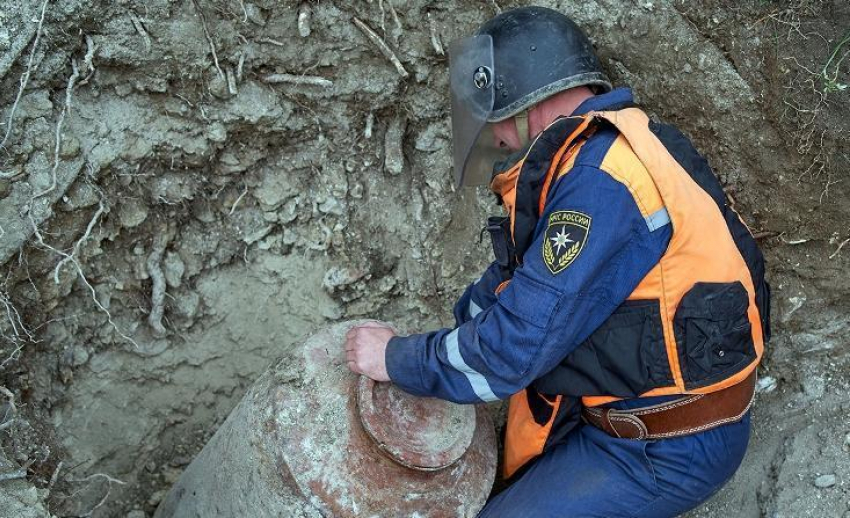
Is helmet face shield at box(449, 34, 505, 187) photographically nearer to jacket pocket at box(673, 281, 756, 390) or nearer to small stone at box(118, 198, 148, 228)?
jacket pocket at box(673, 281, 756, 390)

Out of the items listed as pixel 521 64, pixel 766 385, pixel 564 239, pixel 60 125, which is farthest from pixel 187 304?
pixel 766 385

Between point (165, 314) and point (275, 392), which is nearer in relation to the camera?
point (275, 392)

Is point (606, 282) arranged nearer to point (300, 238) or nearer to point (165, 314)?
point (300, 238)

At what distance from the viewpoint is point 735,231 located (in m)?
2.45

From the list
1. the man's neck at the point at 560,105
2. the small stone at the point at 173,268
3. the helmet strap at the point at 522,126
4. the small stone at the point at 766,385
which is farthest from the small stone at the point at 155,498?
the small stone at the point at 766,385

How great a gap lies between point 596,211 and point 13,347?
7.09ft

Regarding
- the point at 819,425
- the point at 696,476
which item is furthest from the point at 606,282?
the point at 819,425

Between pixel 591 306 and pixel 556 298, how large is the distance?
0.13 metres

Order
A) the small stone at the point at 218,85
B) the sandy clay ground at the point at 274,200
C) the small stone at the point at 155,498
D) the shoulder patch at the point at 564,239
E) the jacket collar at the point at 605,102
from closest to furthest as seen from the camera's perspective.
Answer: the shoulder patch at the point at 564,239, the jacket collar at the point at 605,102, the sandy clay ground at the point at 274,200, the small stone at the point at 218,85, the small stone at the point at 155,498

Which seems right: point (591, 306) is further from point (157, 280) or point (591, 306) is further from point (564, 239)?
point (157, 280)

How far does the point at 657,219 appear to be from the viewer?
2.14 m

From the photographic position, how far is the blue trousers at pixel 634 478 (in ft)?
8.22

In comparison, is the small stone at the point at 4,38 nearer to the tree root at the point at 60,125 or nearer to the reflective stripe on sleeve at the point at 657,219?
the tree root at the point at 60,125

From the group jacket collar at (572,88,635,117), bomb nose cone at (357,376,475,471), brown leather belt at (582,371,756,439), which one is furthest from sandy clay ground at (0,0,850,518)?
bomb nose cone at (357,376,475,471)
